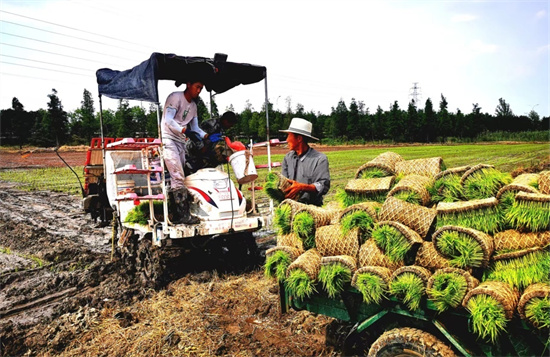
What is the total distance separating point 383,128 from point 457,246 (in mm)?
62766

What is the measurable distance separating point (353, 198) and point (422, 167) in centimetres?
69

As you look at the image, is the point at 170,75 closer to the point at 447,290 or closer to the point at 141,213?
the point at 141,213

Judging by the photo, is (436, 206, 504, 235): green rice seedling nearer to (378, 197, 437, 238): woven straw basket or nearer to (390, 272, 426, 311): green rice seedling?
(378, 197, 437, 238): woven straw basket

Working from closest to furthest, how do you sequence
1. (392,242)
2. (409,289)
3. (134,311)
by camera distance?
1. (409,289)
2. (392,242)
3. (134,311)

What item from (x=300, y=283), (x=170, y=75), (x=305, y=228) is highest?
(x=170, y=75)

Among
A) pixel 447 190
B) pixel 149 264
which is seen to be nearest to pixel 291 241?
pixel 447 190

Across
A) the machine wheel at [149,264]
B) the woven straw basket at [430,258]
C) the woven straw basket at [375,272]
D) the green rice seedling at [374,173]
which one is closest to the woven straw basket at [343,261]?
the woven straw basket at [375,272]

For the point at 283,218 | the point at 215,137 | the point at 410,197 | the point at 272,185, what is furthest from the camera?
the point at 215,137

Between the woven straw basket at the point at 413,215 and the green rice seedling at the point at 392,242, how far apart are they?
0.15 meters

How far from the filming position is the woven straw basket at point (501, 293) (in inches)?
107

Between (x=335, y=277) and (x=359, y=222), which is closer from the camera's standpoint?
(x=335, y=277)

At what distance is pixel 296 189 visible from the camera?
17.3 feet

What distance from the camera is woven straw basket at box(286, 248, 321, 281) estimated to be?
12.0 ft

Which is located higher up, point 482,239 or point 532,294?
point 482,239
